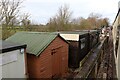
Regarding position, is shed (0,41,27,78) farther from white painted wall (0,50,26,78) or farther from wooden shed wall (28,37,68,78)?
wooden shed wall (28,37,68,78)

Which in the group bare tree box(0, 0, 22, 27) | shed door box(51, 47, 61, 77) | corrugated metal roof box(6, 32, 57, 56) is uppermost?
bare tree box(0, 0, 22, 27)

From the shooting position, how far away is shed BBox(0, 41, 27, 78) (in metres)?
5.92

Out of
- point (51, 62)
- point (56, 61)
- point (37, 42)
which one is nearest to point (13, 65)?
point (37, 42)

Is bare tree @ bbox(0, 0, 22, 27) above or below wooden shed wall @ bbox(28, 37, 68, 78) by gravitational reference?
above

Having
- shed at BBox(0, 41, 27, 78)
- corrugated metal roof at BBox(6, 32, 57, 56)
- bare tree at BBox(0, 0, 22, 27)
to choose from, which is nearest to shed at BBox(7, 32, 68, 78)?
corrugated metal roof at BBox(6, 32, 57, 56)

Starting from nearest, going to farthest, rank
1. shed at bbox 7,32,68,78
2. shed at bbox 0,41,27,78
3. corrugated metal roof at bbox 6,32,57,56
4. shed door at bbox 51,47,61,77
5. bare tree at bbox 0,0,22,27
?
shed at bbox 0,41,27,78 < shed at bbox 7,32,68,78 < corrugated metal roof at bbox 6,32,57,56 < shed door at bbox 51,47,61,77 < bare tree at bbox 0,0,22,27

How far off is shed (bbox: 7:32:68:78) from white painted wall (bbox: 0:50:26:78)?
2.61 feet

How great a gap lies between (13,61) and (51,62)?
9.49ft

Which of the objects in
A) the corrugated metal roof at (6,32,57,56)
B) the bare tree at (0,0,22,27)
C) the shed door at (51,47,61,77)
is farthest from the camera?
the bare tree at (0,0,22,27)

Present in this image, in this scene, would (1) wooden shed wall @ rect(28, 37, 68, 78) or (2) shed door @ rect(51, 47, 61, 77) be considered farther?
(2) shed door @ rect(51, 47, 61, 77)

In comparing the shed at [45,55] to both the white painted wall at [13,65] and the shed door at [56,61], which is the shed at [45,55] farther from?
the white painted wall at [13,65]

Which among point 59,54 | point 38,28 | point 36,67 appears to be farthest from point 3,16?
point 36,67

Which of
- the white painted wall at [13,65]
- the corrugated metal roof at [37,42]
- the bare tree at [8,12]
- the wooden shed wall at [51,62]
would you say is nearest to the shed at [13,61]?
the white painted wall at [13,65]

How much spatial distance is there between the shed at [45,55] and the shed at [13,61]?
0.70m
